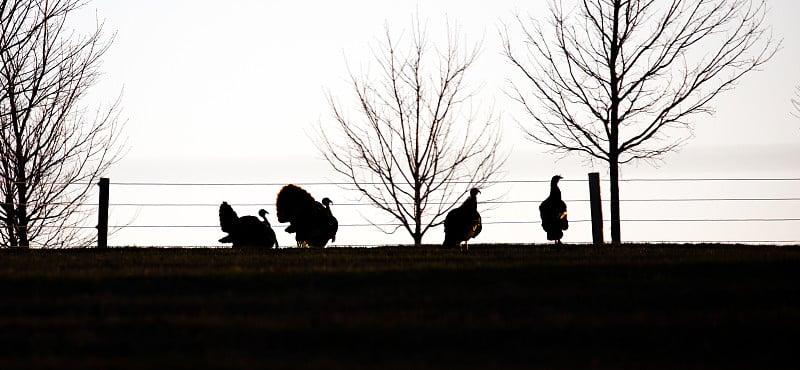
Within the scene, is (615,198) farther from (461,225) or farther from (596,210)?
(461,225)

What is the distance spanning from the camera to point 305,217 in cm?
2181

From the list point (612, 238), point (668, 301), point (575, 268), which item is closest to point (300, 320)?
point (668, 301)

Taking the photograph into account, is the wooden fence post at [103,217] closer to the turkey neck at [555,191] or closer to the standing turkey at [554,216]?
the standing turkey at [554,216]

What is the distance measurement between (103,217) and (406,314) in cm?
Result: 1257

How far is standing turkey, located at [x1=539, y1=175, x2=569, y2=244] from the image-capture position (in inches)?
784

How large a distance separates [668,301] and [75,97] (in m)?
19.1

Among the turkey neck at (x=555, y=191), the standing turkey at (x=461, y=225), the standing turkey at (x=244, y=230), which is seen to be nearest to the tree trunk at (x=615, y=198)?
the turkey neck at (x=555, y=191)

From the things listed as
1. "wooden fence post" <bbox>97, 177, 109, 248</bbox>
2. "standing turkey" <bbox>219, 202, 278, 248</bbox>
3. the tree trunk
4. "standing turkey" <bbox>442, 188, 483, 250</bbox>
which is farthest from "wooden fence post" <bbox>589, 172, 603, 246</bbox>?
"wooden fence post" <bbox>97, 177, 109, 248</bbox>

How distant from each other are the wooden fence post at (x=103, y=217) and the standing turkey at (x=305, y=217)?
3.18m

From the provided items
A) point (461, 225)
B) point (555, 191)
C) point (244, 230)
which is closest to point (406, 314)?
point (461, 225)

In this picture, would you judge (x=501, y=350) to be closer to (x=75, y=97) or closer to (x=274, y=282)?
(x=274, y=282)

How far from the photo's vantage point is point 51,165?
2631cm

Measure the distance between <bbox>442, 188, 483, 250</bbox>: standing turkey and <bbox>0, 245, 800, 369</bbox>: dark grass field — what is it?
439 centimetres

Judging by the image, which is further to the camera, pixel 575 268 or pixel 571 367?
pixel 575 268
